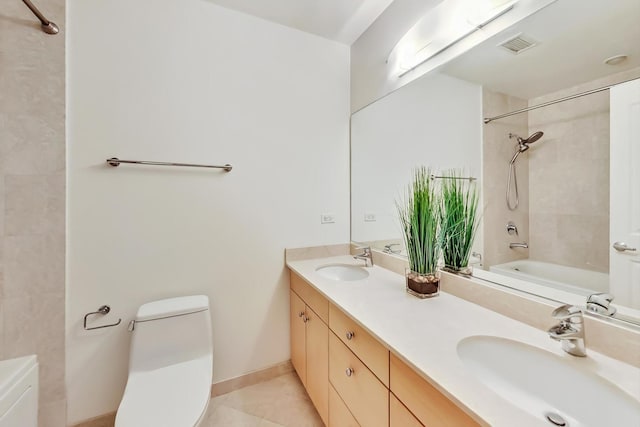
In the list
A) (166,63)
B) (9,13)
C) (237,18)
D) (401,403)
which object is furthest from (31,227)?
(401,403)

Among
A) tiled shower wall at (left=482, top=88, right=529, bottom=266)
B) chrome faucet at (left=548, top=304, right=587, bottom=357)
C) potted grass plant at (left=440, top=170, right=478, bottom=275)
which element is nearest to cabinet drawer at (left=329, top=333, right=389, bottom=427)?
chrome faucet at (left=548, top=304, right=587, bottom=357)

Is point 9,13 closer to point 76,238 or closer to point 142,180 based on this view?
point 142,180

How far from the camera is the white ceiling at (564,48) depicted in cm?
78

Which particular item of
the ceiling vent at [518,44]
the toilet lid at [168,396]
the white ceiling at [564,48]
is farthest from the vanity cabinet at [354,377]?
the ceiling vent at [518,44]

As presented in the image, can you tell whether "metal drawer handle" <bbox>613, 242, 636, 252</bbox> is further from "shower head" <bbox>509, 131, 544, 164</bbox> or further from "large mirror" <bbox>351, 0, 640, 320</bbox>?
"shower head" <bbox>509, 131, 544, 164</bbox>

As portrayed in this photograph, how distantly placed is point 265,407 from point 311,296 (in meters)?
0.76

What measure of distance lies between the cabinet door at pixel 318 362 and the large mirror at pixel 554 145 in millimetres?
853

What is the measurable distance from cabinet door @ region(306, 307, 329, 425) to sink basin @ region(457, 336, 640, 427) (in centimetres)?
70

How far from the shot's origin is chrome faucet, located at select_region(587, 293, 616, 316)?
30.2 inches

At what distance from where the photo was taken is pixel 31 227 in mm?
1189

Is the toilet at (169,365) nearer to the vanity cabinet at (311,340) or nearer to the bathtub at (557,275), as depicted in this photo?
the vanity cabinet at (311,340)

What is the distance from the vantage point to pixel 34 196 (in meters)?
1.19

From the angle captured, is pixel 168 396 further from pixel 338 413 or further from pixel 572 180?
pixel 572 180

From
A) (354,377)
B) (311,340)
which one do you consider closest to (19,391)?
(311,340)
